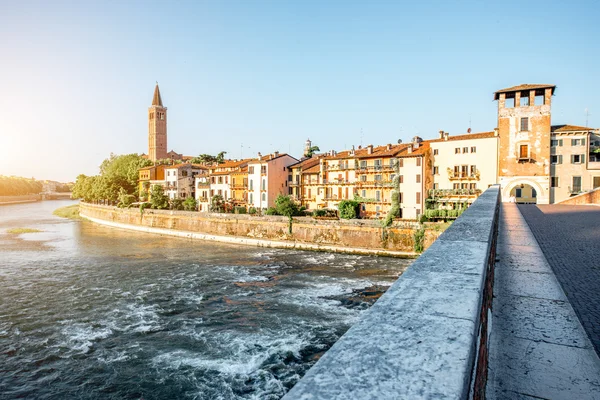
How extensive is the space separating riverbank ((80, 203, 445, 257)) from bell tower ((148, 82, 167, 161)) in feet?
257

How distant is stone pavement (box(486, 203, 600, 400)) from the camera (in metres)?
2.74

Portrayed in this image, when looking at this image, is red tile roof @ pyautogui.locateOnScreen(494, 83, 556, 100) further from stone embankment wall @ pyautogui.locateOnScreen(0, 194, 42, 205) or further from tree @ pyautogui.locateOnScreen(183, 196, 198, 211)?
stone embankment wall @ pyautogui.locateOnScreen(0, 194, 42, 205)

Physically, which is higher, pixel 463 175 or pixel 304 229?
pixel 463 175

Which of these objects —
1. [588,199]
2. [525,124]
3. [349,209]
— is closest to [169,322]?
[588,199]

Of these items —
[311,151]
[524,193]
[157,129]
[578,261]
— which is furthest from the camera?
[157,129]

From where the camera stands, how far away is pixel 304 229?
3866 centimetres

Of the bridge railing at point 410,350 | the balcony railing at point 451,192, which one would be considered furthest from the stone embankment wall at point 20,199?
the bridge railing at point 410,350

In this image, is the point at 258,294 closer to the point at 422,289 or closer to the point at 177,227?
the point at 422,289

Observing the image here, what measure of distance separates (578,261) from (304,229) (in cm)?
3152

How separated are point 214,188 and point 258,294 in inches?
1647

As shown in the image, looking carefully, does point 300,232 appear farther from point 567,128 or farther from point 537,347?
point 537,347

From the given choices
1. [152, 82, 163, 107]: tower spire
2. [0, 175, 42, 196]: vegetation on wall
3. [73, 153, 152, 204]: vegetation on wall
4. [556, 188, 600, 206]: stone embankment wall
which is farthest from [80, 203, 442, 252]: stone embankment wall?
[0, 175, 42, 196]: vegetation on wall

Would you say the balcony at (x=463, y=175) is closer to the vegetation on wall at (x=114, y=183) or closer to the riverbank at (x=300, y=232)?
the riverbank at (x=300, y=232)

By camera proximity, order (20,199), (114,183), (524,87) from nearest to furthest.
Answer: (524,87)
(114,183)
(20,199)
